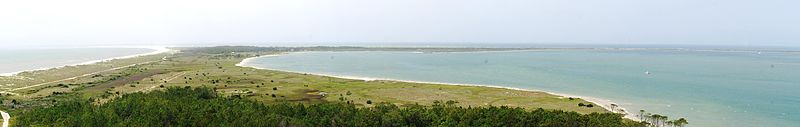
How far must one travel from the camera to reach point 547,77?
142375 millimetres

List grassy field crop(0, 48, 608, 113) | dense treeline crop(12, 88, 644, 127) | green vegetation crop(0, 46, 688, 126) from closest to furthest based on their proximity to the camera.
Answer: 1. dense treeline crop(12, 88, 644, 127)
2. green vegetation crop(0, 46, 688, 126)
3. grassy field crop(0, 48, 608, 113)

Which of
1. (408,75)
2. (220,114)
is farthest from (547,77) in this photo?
(220,114)

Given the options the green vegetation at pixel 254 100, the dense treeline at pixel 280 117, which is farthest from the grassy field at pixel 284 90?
the dense treeline at pixel 280 117

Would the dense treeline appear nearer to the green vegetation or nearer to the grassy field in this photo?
the green vegetation

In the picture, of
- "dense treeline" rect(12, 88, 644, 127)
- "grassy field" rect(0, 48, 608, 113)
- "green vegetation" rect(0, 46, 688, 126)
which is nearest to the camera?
"dense treeline" rect(12, 88, 644, 127)

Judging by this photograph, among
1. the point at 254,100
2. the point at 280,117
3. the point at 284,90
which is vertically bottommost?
the point at 284,90

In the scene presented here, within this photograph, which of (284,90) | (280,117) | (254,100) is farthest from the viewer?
(284,90)

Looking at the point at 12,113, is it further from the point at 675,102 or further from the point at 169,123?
the point at 675,102

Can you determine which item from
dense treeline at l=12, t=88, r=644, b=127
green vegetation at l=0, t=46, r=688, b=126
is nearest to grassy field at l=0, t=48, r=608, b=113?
green vegetation at l=0, t=46, r=688, b=126

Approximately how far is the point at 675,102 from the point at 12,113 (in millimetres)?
96536

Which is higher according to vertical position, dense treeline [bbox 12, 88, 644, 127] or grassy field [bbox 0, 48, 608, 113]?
dense treeline [bbox 12, 88, 644, 127]

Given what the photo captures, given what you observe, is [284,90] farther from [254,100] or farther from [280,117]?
[280,117]

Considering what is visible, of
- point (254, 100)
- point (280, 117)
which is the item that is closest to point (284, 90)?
point (254, 100)

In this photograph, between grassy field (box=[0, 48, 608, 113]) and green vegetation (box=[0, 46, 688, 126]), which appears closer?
green vegetation (box=[0, 46, 688, 126])
